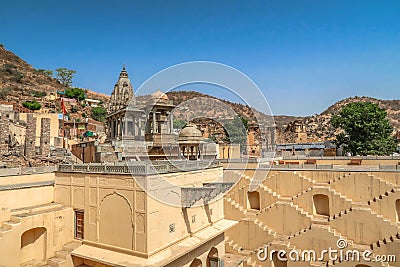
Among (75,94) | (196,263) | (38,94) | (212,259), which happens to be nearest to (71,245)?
(196,263)

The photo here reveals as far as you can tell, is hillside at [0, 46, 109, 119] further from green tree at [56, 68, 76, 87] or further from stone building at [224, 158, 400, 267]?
stone building at [224, 158, 400, 267]

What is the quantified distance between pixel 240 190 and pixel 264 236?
4.14 metres

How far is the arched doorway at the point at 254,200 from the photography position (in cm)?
2119

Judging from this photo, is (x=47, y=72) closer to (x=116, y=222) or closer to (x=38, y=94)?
(x=38, y=94)

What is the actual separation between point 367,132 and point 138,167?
83.7 feet

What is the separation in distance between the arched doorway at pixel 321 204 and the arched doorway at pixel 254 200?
3.94 meters

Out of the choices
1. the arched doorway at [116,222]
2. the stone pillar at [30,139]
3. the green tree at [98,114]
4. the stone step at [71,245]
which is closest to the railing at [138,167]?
the arched doorway at [116,222]

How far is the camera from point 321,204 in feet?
62.7

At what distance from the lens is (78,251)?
42.0 ft

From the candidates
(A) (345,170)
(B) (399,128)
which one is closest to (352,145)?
(A) (345,170)

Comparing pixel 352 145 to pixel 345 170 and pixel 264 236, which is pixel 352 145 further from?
pixel 264 236

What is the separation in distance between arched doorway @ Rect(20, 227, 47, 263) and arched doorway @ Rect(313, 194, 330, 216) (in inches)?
625

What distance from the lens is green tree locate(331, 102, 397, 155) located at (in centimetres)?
2792

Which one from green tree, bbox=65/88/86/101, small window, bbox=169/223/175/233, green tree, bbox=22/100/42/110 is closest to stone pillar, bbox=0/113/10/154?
small window, bbox=169/223/175/233
